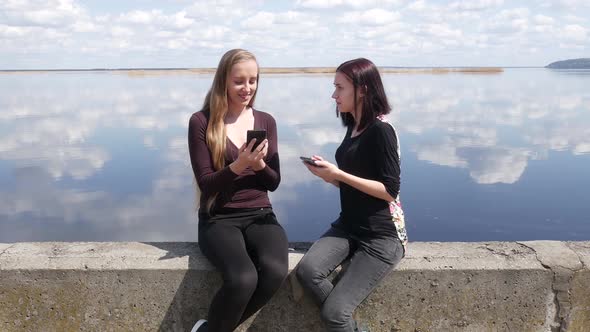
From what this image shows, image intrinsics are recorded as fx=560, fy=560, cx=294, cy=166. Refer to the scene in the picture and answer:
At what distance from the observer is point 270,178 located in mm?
3121

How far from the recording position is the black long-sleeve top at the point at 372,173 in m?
2.80

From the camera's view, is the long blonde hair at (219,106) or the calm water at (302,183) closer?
the long blonde hair at (219,106)

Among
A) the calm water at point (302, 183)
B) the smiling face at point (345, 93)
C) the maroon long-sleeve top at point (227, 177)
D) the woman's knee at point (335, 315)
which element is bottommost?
the calm water at point (302, 183)

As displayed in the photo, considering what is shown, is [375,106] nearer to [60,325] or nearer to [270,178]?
[270,178]

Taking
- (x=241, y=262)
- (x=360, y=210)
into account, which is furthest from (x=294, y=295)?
(x=360, y=210)

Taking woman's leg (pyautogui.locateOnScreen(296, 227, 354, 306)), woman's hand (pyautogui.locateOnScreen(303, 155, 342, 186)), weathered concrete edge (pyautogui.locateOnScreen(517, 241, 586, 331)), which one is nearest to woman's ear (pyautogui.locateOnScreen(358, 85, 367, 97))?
woman's hand (pyautogui.locateOnScreen(303, 155, 342, 186))

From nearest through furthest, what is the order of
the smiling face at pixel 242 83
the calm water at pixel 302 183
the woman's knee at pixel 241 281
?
the woman's knee at pixel 241 281 < the smiling face at pixel 242 83 < the calm water at pixel 302 183

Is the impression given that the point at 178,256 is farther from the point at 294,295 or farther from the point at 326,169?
the point at 326,169

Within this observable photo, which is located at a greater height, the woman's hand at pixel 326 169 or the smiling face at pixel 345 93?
the smiling face at pixel 345 93

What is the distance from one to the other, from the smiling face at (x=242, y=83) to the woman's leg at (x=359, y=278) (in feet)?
3.59

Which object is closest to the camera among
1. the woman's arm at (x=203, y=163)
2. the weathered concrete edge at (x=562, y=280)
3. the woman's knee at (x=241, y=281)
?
the woman's knee at (x=241, y=281)

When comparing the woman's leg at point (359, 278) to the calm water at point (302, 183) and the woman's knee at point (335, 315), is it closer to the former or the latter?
the woman's knee at point (335, 315)

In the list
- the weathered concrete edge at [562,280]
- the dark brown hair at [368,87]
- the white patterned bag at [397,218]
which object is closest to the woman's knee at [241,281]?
the white patterned bag at [397,218]

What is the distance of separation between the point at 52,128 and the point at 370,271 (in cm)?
2709
